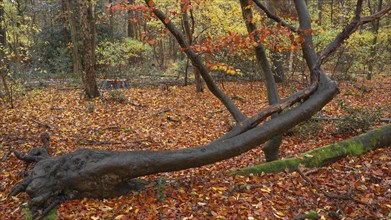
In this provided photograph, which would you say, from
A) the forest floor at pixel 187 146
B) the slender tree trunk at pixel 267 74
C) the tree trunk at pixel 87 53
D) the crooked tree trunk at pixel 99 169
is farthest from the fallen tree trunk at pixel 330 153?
the tree trunk at pixel 87 53

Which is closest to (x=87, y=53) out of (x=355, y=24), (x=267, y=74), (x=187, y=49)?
(x=187, y=49)

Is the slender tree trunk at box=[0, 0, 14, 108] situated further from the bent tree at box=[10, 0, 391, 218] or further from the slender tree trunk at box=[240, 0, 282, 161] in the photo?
the slender tree trunk at box=[240, 0, 282, 161]

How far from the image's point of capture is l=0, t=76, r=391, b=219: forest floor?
4.17 metres

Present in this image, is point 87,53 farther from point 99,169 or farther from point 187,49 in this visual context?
point 99,169

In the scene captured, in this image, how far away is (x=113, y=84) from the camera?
46.8 feet

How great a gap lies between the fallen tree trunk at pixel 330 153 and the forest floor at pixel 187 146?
0.16m

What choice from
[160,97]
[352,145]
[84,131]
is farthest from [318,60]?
[160,97]

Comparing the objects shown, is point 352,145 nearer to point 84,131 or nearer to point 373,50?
point 84,131

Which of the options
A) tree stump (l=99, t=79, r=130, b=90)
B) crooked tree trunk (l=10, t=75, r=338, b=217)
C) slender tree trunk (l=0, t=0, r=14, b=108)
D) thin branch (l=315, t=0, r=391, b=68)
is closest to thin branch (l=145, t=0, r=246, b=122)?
crooked tree trunk (l=10, t=75, r=338, b=217)

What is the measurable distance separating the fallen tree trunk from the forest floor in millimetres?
160

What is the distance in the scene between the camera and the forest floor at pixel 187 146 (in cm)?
417

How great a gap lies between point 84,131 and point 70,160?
4.39 m

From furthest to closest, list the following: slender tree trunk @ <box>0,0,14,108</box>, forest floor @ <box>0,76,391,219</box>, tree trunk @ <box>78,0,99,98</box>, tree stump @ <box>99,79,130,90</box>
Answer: tree stump @ <box>99,79,130,90</box> → tree trunk @ <box>78,0,99,98</box> → slender tree trunk @ <box>0,0,14,108</box> → forest floor @ <box>0,76,391,219</box>

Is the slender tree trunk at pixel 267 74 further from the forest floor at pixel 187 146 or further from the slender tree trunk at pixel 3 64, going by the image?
the slender tree trunk at pixel 3 64
